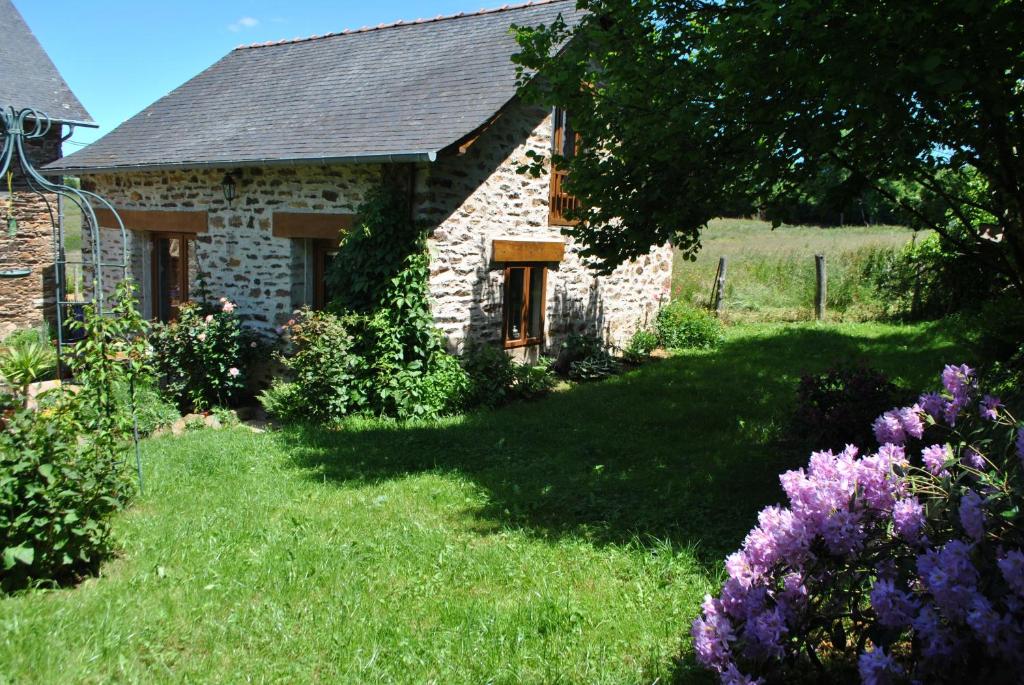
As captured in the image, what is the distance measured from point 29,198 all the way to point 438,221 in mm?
10673

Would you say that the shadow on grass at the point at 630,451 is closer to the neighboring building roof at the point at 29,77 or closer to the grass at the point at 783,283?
the grass at the point at 783,283

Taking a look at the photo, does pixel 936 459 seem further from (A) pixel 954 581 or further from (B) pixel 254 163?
(B) pixel 254 163

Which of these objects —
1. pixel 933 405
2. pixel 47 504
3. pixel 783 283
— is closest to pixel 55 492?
pixel 47 504

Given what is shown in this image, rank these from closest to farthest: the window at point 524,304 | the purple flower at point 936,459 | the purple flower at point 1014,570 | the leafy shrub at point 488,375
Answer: the purple flower at point 1014,570 → the purple flower at point 936,459 → the leafy shrub at point 488,375 → the window at point 524,304

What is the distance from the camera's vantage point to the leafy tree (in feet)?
15.0

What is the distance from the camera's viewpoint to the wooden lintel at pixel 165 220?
10672 millimetres

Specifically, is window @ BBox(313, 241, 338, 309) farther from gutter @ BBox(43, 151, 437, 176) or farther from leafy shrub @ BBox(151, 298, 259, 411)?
gutter @ BBox(43, 151, 437, 176)

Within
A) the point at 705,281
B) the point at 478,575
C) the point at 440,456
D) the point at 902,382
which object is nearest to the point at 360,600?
the point at 478,575

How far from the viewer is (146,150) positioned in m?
11.4

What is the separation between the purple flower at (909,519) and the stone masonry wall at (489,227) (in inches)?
229

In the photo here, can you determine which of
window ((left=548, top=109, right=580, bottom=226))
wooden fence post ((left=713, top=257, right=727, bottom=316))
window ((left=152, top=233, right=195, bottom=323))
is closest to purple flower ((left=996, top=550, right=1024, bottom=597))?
window ((left=548, top=109, right=580, bottom=226))

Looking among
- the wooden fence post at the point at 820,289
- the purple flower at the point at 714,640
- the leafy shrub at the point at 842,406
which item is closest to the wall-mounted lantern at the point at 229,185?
the leafy shrub at the point at 842,406

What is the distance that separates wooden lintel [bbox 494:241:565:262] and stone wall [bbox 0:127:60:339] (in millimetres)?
10126

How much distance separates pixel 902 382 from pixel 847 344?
382cm
